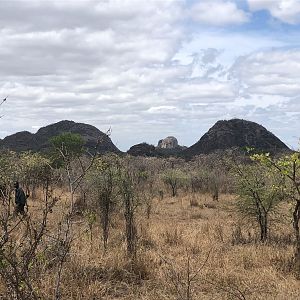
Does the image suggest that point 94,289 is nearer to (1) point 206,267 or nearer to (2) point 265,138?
(1) point 206,267

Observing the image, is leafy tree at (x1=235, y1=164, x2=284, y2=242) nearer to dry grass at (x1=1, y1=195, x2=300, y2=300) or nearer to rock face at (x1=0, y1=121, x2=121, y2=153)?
dry grass at (x1=1, y1=195, x2=300, y2=300)

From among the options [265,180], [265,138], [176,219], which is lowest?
[176,219]

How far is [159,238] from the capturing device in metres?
11.9

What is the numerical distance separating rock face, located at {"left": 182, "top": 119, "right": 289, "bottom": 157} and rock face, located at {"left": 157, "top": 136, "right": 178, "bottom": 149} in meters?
24.4

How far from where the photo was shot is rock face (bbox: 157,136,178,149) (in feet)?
396

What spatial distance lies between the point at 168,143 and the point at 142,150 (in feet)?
120

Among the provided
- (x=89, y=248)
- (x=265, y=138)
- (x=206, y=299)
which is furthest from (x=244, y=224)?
(x=265, y=138)

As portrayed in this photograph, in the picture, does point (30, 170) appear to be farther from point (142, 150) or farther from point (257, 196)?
point (142, 150)

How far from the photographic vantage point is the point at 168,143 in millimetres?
122250

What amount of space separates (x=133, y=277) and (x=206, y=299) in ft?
5.28

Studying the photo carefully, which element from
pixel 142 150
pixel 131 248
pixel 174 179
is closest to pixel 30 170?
pixel 174 179

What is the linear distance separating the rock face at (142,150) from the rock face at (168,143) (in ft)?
101

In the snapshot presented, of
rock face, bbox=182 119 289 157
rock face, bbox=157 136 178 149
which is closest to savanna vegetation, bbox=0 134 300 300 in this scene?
rock face, bbox=182 119 289 157

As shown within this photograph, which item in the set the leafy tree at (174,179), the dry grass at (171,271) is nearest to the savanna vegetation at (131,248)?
the dry grass at (171,271)
